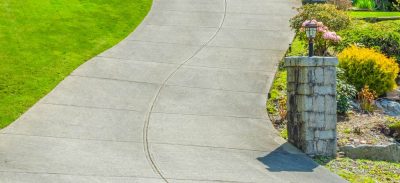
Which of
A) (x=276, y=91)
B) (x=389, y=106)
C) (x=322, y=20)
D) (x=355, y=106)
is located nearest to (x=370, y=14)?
(x=322, y=20)

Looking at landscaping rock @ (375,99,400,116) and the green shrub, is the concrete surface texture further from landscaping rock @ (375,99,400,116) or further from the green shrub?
landscaping rock @ (375,99,400,116)

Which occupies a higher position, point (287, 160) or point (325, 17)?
point (325, 17)

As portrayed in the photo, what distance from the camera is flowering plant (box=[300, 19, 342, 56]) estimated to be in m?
17.3

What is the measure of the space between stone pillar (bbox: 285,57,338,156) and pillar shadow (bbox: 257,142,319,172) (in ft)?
0.90

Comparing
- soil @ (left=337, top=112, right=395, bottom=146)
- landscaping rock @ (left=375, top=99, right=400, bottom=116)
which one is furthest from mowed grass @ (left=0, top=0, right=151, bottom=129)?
landscaping rock @ (left=375, top=99, right=400, bottom=116)

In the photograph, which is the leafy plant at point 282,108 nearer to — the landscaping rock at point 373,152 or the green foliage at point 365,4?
the landscaping rock at point 373,152

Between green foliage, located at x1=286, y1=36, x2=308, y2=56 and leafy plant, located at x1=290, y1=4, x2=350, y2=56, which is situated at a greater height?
leafy plant, located at x1=290, y1=4, x2=350, y2=56

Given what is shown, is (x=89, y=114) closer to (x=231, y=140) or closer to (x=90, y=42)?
(x=231, y=140)

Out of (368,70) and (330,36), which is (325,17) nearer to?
(330,36)

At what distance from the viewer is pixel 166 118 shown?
47.9 ft

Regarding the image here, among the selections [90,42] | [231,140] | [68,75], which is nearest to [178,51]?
[90,42]

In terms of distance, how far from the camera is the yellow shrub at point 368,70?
16719 mm

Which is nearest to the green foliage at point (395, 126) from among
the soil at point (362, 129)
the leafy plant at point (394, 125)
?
the leafy plant at point (394, 125)

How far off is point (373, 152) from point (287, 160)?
6.36 ft
